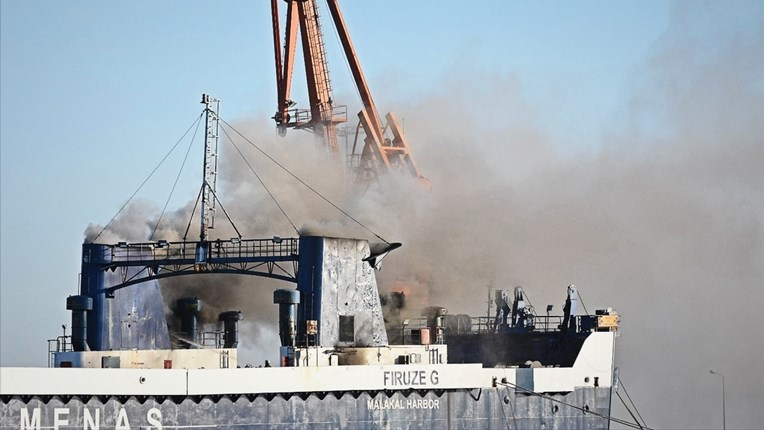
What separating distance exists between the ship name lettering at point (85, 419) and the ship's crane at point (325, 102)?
40.7 m

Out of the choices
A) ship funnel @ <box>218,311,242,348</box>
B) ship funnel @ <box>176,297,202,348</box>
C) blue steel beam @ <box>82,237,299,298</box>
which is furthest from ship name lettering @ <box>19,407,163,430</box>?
ship funnel @ <box>176,297,202,348</box>

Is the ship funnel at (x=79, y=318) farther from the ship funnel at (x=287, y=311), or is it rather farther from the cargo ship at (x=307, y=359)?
the ship funnel at (x=287, y=311)

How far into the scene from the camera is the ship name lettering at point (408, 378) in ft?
194

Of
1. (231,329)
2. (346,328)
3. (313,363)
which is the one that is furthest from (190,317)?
(313,363)

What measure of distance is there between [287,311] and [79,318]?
9463 millimetres

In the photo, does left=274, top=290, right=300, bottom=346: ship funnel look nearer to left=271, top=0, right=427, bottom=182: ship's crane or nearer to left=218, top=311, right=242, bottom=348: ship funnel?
left=218, top=311, right=242, bottom=348: ship funnel

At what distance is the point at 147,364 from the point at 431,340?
43.9ft

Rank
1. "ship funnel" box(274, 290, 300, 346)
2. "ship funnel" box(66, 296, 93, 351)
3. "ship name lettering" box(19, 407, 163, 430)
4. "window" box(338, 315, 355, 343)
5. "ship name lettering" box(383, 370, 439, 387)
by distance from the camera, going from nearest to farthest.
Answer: "ship name lettering" box(19, 407, 163, 430) → "ship name lettering" box(383, 370, 439, 387) → "ship funnel" box(274, 290, 300, 346) → "window" box(338, 315, 355, 343) → "ship funnel" box(66, 296, 93, 351)

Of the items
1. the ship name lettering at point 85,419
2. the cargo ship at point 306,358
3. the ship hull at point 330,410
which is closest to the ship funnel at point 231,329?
the cargo ship at point 306,358

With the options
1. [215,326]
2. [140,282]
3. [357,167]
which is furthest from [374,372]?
[357,167]

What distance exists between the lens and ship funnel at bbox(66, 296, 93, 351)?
63125 mm

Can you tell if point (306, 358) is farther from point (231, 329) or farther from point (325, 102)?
point (325, 102)

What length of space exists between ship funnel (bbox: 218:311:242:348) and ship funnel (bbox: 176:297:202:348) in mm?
2304

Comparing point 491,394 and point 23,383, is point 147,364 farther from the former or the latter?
point 491,394
